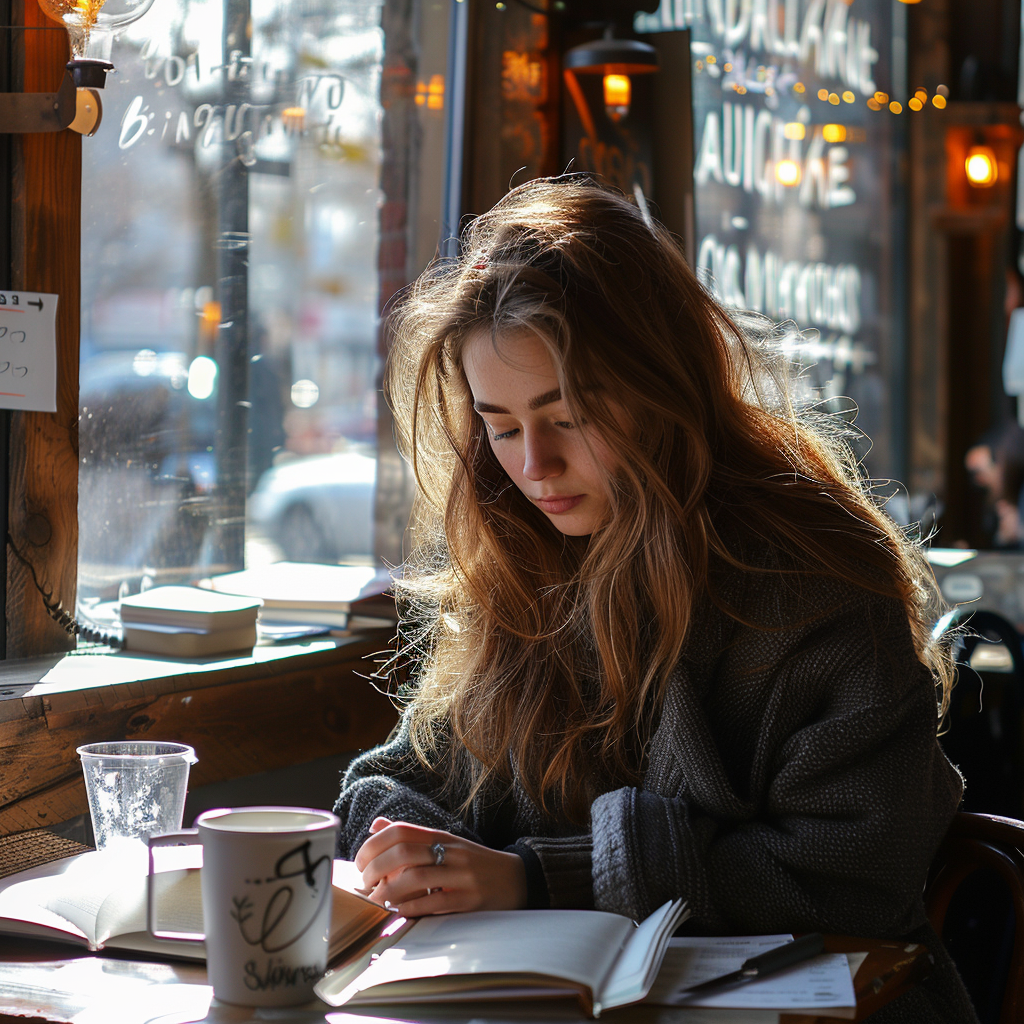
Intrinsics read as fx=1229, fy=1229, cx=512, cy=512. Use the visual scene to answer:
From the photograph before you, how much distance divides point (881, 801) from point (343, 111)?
5.86 ft

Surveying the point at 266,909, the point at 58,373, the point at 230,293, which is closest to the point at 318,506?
the point at 230,293

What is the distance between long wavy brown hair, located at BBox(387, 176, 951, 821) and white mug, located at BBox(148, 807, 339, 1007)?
1.65ft

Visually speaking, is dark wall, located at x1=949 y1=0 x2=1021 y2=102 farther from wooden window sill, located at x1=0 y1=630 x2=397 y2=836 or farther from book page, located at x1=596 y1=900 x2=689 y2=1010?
book page, located at x1=596 y1=900 x2=689 y2=1010

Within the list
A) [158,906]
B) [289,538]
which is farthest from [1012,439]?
[158,906]

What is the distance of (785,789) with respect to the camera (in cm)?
114

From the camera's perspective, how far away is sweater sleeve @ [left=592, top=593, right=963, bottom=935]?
3.58 ft

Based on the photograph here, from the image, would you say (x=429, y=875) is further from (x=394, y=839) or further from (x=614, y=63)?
(x=614, y=63)

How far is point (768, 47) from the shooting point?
4527mm

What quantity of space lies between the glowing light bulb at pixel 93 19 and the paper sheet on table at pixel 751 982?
4.46ft

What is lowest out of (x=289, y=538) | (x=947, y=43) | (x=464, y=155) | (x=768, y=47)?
(x=289, y=538)

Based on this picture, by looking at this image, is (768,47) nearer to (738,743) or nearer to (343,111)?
(343,111)

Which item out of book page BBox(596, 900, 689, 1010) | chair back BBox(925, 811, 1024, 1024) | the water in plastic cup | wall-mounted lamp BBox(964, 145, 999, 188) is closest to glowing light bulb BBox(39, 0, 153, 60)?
the water in plastic cup

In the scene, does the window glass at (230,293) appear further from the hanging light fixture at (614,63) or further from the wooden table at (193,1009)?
the wooden table at (193,1009)

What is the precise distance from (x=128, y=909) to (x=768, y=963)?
20.8 inches
